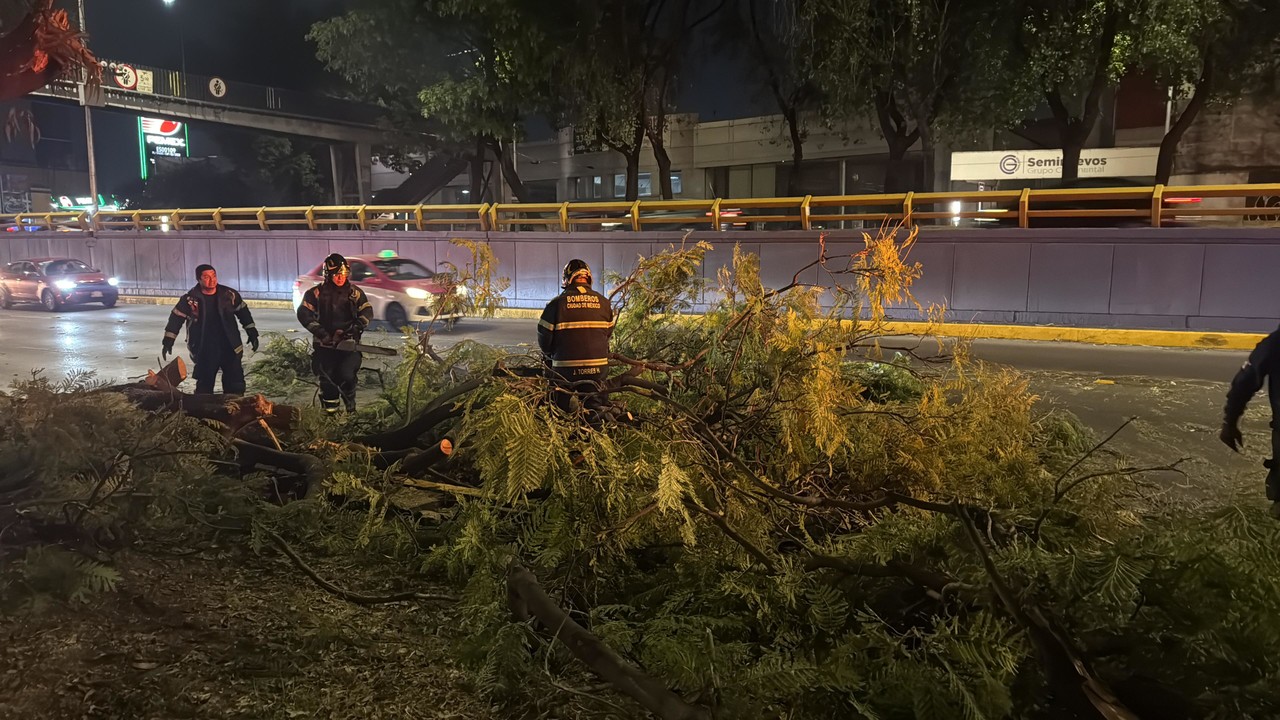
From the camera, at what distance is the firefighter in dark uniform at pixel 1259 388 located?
3.27 m

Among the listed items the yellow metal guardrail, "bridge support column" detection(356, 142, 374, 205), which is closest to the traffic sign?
the yellow metal guardrail

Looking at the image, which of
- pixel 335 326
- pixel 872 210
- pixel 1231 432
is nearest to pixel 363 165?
pixel 872 210

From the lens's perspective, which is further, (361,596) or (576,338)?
(576,338)

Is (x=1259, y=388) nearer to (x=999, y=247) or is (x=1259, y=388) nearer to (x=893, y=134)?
(x=999, y=247)

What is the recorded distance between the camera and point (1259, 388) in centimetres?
334

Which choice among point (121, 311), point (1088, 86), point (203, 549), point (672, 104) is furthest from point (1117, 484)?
point (672, 104)

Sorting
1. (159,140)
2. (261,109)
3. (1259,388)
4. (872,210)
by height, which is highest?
(261,109)

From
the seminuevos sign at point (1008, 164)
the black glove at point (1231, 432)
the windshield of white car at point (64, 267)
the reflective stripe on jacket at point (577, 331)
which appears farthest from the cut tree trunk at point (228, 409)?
the seminuevos sign at point (1008, 164)

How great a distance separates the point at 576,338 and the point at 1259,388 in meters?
3.50

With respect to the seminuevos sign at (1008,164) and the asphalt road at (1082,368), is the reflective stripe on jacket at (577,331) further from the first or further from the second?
the seminuevos sign at (1008,164)

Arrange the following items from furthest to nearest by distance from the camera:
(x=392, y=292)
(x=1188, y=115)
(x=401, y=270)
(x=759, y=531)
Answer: (x=1188, y=115) → (x=401, y=270) → (x=392, y=292) → (x=759, y=531)

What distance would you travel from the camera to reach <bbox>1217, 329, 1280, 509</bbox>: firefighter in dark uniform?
327cm

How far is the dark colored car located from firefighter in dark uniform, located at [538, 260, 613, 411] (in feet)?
64.7

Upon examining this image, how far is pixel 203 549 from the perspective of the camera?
13.8 ft
